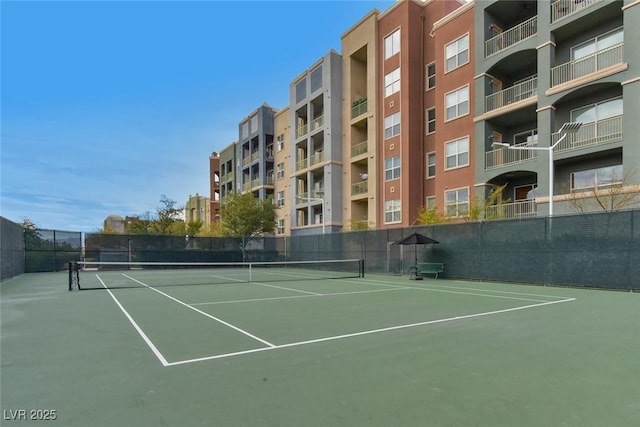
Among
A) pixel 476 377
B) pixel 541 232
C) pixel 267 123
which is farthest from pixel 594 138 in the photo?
pixel 267 123

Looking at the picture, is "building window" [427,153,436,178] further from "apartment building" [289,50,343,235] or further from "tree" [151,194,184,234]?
"tree" [151,194,184,234]

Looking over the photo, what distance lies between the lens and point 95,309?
921cm

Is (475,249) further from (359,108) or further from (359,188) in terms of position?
(359,108)

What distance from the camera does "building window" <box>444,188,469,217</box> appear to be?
2378 centimetres

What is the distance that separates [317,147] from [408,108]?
11974 mm

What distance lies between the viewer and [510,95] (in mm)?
23000

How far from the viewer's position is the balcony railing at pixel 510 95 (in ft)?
72.5

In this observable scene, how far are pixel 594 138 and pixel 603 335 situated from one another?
16.3m

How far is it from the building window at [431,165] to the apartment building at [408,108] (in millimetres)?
210

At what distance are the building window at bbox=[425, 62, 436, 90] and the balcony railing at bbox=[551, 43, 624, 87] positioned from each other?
917cm

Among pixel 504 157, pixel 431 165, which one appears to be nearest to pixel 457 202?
pixel 504 157

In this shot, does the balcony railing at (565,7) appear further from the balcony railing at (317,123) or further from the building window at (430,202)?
the balcony railing at (317,123)

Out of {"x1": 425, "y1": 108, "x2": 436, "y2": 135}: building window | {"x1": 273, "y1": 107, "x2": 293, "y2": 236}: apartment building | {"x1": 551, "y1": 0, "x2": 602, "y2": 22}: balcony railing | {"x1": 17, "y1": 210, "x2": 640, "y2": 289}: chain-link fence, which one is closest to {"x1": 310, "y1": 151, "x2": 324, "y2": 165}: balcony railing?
{"x1": 273, "y1": 107, "x2": 293, "y2": 236}: apartment building

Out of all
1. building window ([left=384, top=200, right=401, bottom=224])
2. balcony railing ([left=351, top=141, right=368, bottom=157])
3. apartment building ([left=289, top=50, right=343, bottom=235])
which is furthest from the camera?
apartment building ([left=289, top=50, right=343, bottom=235])
